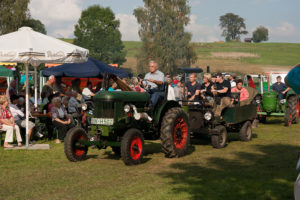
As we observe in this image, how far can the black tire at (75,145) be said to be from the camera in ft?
25.4

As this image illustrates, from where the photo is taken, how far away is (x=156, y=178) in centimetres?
644

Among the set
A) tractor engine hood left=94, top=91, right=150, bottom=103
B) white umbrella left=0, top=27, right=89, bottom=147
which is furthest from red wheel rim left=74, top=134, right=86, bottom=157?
white umbrella left=0, top=27, right=89, bottom=147

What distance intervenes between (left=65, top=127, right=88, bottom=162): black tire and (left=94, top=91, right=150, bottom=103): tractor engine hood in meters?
0.74

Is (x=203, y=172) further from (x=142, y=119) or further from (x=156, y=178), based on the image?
(x=142, y=119)

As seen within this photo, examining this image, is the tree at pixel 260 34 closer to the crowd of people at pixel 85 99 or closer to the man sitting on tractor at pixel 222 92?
the crowd of people at pixel 85 99

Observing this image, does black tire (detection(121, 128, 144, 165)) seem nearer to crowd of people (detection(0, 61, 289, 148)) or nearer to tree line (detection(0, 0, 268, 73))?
crowd of people (detection(0, 61, 289, 148))

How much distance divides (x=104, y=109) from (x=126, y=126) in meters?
0.52

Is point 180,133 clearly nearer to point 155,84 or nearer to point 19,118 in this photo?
point 155,84

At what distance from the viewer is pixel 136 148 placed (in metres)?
7.56

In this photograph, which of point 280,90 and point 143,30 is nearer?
point 280,90

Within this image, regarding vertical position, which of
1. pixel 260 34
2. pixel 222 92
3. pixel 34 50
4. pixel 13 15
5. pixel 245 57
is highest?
pixel 260 34

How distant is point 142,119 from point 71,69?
961 centimetres

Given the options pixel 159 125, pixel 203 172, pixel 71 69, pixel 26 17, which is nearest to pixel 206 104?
pixel 159 125

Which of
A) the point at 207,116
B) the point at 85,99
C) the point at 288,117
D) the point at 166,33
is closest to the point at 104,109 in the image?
the point at 85,99
